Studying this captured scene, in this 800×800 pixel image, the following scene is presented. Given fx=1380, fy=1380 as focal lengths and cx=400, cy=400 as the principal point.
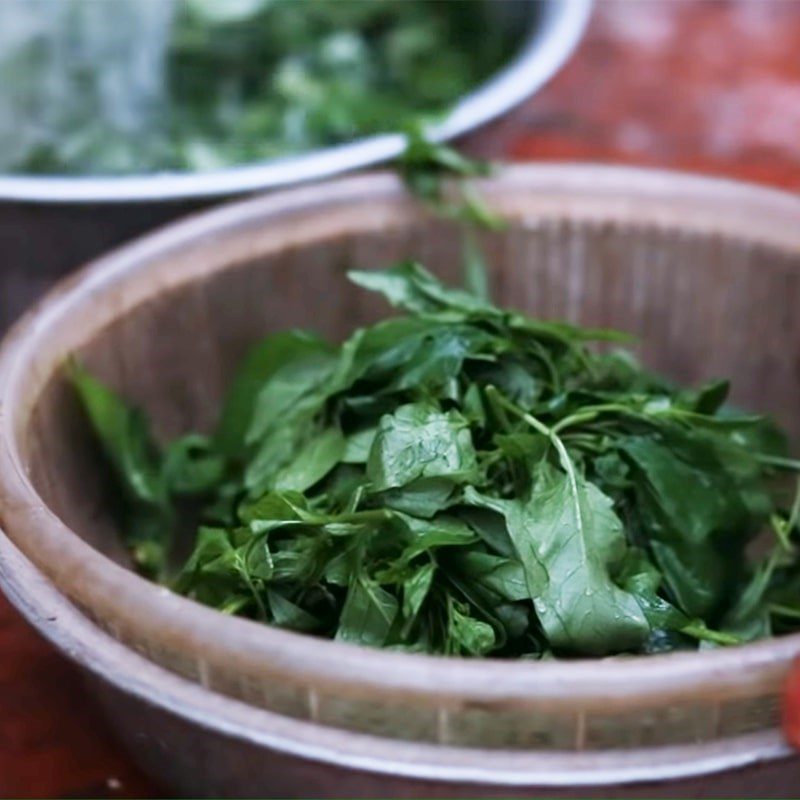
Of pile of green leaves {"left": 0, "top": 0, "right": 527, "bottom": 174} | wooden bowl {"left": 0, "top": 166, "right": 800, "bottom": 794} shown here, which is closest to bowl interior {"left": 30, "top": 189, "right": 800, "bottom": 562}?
wooden bowl {"left": 0, "top": 166, "right": 800, "bottom": 794}

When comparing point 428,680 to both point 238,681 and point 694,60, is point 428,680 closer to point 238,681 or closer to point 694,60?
point 238,681

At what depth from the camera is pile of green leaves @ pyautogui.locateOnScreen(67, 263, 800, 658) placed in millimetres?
574

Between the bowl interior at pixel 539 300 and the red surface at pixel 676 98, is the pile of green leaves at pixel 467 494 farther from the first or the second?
the red surface at pixel 676 98

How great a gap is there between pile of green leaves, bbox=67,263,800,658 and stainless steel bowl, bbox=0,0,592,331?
0.11m

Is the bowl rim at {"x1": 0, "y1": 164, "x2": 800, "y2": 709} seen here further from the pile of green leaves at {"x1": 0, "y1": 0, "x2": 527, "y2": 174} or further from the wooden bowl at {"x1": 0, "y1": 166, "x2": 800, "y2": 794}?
the pile of green leaves at {"x1": 0, "y1": 0, "x2": 527, "y2": 174}

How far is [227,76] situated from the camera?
1.13 m

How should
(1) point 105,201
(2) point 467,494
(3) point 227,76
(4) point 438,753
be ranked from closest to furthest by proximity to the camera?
(4) point 438,753, (2) point 467,494, (1) point 105,201, (3) point 227,76

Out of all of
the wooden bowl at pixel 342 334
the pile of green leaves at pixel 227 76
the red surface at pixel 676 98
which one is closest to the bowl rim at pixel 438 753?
the wooden bowl at pixel 342 334

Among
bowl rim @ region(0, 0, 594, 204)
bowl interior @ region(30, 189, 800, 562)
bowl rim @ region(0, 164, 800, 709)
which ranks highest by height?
bowl rim @ region(0, 0, 594, 204)

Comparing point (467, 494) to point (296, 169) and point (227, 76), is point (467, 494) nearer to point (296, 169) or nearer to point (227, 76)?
point (296, 169)

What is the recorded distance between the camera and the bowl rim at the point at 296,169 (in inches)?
31.2

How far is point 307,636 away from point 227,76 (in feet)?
2.38

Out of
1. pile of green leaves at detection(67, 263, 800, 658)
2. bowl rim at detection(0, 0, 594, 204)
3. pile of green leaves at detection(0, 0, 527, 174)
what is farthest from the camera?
pile of green leaves at detection(0, 0, 527, 174)

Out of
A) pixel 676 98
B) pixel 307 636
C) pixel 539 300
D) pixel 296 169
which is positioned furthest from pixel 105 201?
pixel 676 98
